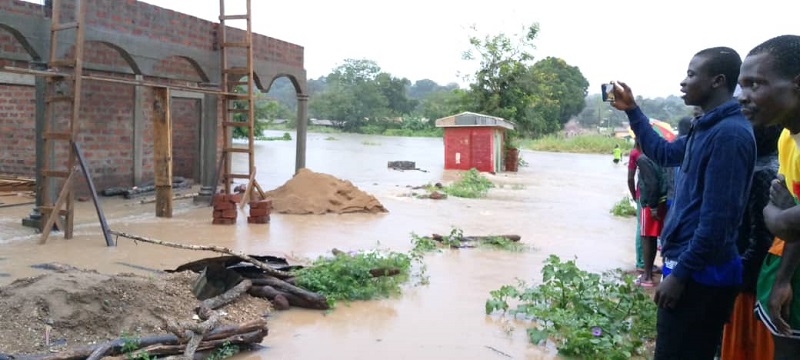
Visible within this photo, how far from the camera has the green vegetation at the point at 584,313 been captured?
458cm

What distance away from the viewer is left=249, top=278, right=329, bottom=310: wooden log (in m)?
5.51

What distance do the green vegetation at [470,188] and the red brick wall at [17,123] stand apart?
8.59 m

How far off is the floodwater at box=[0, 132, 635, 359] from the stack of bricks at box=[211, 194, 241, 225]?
23 centimetres

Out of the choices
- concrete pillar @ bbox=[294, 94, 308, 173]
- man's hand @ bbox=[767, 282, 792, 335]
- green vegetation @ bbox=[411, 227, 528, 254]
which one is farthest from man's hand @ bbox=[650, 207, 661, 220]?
concrete pillar @ bbox=[294, 94, 308, 173]

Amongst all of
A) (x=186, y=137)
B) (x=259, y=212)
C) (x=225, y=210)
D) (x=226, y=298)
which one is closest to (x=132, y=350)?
(x=226, y=298)

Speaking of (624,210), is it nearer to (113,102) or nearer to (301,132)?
(301,132)

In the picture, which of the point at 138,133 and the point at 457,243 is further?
the point at 138,133

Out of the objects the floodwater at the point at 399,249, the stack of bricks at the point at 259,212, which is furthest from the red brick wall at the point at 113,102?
the stack of bricks at the point at 259,212

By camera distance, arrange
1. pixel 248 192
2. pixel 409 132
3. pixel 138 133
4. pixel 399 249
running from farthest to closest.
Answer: pixel 409 132 < pixel 138 133 < pixel 248 192 < pixel 399 249

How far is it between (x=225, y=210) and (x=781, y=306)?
28.6 feet

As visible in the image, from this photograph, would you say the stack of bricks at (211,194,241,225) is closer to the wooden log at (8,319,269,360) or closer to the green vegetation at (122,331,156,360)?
the wooden log at (8,319,269,360)

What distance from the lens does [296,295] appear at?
5.57 m

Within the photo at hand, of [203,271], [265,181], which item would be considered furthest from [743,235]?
[265,181]

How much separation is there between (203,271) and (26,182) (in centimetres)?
851
